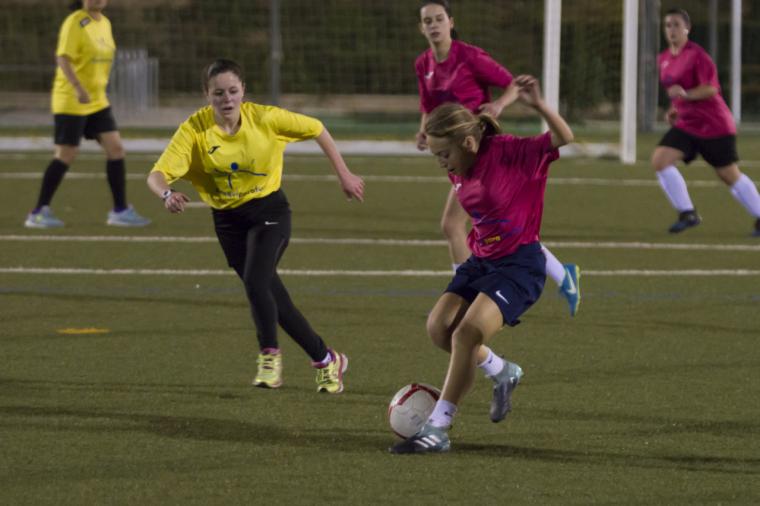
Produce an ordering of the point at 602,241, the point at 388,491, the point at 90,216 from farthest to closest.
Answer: the point at 90,216, the point at 602,241, the point at 388,491

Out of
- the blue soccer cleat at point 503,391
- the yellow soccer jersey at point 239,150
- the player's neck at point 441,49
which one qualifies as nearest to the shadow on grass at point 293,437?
the blue soccer cleat at point 503,391

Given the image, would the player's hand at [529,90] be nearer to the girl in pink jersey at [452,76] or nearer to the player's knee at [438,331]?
the player's knee at [438,331]

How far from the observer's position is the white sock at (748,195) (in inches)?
509

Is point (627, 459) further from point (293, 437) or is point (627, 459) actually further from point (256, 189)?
point (256, 189)

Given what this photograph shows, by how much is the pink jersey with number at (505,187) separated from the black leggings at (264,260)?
1.22 m

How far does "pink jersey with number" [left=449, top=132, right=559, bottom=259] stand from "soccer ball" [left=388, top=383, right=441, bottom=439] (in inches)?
23.8

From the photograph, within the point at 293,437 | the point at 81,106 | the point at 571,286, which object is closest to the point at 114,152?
the point at 81,106

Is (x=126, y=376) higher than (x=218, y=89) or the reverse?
the reverse

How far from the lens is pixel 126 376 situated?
7234 millimetres

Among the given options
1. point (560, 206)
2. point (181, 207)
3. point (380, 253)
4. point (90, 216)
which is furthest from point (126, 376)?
point (560, 206)

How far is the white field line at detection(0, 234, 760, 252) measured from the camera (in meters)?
12.2

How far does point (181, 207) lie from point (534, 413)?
5.60 ft

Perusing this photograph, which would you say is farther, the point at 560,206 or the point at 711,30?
the point at 711,30

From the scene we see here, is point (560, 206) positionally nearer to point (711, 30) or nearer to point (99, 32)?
point (99, 32)
